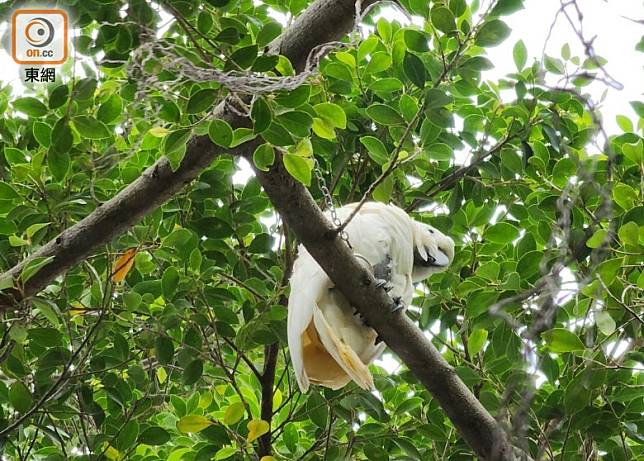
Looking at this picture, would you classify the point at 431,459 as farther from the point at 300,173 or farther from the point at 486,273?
the point at 300,173

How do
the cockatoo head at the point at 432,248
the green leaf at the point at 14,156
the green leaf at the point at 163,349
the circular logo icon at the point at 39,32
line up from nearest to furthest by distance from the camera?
the circular logo icon at the point at 39,32
the green leaf at the point at 14,156
the green leaf at the point at 163,349
the cockatoo head at the point at 432,248

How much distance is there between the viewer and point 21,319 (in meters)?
2.08

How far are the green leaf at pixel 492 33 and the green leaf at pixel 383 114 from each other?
278 mm

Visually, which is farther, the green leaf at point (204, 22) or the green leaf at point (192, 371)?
the green leaf at point (192, 371)

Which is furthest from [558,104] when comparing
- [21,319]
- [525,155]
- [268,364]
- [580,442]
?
[21,319]

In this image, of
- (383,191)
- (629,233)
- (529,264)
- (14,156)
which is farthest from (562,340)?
(14,156)

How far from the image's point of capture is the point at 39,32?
75.1 inches

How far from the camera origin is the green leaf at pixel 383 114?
2086 mm

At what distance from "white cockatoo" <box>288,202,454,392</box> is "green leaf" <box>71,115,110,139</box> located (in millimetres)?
648

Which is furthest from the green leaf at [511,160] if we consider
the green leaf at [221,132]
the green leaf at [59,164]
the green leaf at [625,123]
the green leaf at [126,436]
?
the green leaf at [126,436]

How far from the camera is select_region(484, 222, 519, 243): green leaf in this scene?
7.79 feet

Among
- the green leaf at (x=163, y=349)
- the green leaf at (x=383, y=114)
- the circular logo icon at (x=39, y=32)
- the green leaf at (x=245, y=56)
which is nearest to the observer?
the green leaf at (x=245, y=56)

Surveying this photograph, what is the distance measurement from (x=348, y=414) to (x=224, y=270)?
0.55 metres

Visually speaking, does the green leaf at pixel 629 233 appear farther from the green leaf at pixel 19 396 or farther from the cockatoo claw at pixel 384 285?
the green leaf at pixel 19 396
